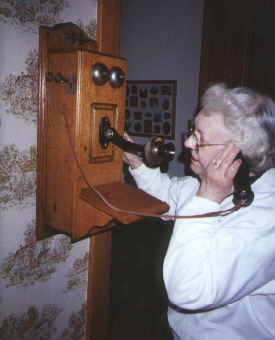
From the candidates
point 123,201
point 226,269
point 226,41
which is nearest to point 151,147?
point 123,201

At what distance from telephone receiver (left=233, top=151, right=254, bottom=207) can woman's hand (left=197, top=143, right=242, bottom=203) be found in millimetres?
19

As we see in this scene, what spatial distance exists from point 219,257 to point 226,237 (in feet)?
0.20

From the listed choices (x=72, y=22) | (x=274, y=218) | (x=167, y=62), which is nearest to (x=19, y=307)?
(x=274, y=218)

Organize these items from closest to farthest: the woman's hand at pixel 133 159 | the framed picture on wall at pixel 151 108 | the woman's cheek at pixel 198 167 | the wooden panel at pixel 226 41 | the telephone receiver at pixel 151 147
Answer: the telephone receiver at pixel 151 147 → the woman's cheek at pixel 198 167 → the woman's hand at pixel 133 159 → the wooden panel at pixel 226 41 → the framed picture on wall at pixel 151 108

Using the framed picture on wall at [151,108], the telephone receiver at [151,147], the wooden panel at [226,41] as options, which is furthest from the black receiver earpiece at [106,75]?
the framed picture on wall at [151,108]

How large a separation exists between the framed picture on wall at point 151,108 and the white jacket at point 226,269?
1980 millimetres

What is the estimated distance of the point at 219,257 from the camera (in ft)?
2.70

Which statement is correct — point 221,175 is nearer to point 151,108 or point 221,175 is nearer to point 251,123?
point 251,123

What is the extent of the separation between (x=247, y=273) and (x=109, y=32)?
0.96m

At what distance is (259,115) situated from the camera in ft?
3.26

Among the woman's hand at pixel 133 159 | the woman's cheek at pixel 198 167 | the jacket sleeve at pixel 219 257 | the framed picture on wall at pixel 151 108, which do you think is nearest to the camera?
the jacket sleeve at pixel 219 257

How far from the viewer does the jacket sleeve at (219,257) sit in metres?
0.81

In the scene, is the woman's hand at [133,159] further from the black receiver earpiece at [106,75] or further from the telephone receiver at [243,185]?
the telephone receiver at [243,185]

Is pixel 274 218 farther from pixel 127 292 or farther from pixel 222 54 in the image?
pixel 127 292
